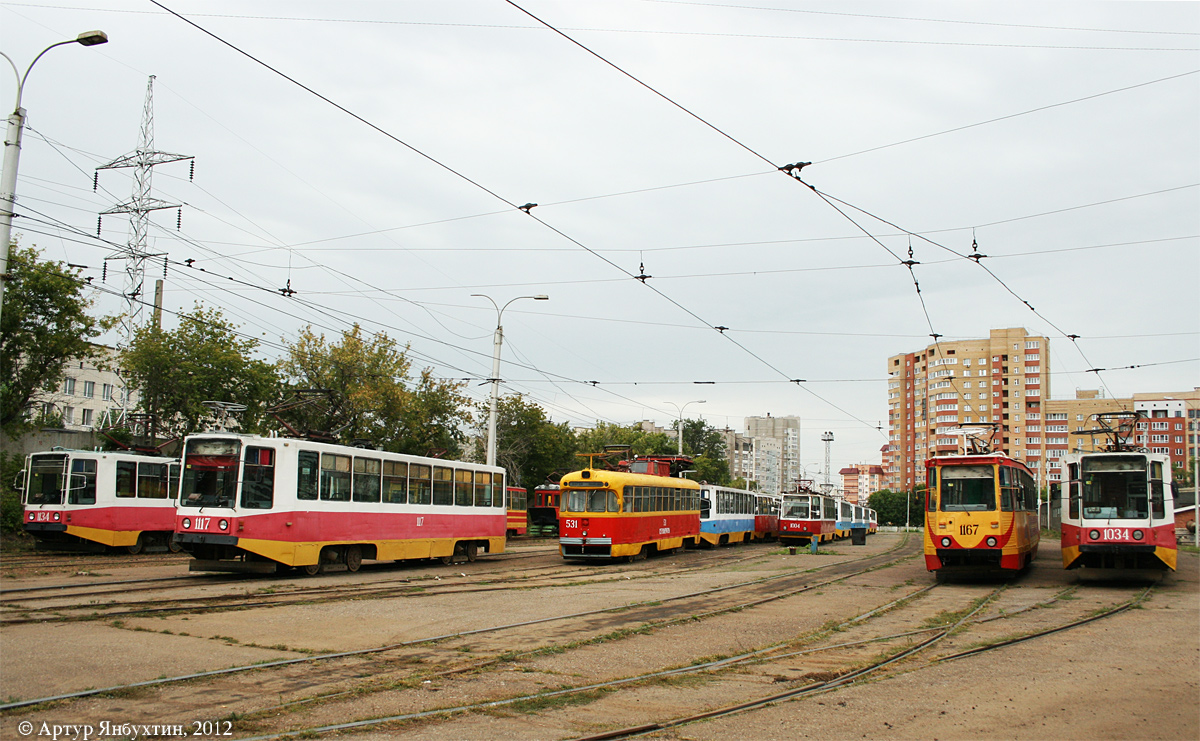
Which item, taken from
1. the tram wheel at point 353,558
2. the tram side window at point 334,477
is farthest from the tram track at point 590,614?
the tram wheel at point 353,558

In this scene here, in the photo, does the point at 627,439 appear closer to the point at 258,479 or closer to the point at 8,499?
the point at 8,499

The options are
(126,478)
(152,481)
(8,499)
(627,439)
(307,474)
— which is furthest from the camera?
(627,439)

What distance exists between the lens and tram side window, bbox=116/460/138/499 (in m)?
23.4

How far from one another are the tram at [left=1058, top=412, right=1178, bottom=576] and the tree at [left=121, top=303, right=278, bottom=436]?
28.7 m

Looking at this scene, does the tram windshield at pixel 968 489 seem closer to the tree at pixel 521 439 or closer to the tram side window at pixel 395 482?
the tram side window at pixel 395 482

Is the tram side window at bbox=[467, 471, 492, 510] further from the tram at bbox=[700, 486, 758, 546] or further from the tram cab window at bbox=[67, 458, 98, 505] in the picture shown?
the tram at bbox=[700, 486, 758, 546]

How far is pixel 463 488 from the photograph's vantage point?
24281 mm

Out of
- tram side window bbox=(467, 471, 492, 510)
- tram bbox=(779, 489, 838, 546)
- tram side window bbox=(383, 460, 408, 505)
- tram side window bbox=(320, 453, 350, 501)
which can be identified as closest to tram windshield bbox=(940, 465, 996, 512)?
tram side window bbox=(383, 460, 408, 505)

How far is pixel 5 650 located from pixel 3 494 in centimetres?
2182

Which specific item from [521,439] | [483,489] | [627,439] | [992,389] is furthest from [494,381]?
[992,389]

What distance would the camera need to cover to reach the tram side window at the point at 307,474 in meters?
17.5

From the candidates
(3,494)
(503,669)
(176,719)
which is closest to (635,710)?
(503,669)

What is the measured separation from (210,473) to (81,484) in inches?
324

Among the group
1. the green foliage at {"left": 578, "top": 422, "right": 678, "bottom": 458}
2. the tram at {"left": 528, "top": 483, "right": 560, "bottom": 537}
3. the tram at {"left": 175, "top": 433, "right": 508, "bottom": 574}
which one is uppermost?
the green foliage at {"left": 578, "top": 422, "right": 678, "bottom": 458}
